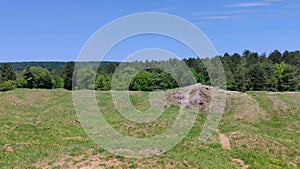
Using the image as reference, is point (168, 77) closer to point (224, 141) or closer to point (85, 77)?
point (85, 77)

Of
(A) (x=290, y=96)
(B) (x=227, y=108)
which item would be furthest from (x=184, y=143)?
(A) (x=290, y=96)

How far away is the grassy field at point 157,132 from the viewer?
20.2 meters

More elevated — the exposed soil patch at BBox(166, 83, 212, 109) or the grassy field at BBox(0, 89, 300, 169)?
the exposed soil patch at BBox(166, 83, 212, 109)

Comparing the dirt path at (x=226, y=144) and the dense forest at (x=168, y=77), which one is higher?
the dense forest at (x=168, y=77)

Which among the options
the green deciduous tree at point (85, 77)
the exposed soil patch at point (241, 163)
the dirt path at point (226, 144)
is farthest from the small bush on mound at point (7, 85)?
the exposed soil patch at point (241, 163)

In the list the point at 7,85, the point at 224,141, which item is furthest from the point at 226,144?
the point at 7,85

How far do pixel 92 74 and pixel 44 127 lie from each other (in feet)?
207

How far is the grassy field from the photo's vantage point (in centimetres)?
Answer: 2023

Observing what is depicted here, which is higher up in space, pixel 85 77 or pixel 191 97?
pixel 85 77

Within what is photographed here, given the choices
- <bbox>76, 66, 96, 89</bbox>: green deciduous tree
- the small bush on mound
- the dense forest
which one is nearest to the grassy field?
the dense forest

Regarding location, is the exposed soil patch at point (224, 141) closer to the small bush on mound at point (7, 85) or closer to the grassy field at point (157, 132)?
the grassy field at point (157, 132)

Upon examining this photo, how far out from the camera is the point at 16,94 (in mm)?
51750

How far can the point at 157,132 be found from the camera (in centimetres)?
3042

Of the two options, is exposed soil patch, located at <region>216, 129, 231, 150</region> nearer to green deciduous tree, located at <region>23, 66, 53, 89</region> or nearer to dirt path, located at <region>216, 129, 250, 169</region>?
dirt path, located at <region>216, 129, 250, 169</region>
